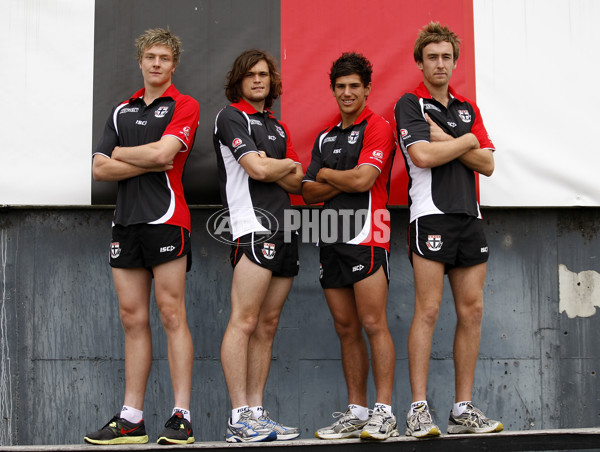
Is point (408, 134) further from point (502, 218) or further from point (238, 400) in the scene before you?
point (238, 400)

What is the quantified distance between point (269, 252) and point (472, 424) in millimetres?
1279

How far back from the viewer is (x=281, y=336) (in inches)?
150

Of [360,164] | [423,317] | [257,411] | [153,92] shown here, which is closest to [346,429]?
[257,411]

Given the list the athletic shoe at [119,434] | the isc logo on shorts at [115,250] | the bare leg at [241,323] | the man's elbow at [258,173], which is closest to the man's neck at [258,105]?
the man's elbow at [258,173]

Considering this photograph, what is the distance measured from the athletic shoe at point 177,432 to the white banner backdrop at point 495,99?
148 cm

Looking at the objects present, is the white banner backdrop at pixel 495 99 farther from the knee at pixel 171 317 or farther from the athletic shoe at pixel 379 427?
the athletic shoe at pixel 379 427

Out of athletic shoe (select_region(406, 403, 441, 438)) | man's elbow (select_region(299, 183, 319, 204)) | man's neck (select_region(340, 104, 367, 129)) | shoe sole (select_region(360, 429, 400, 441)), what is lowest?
shoe sole (select_region(360, 429, 400, 441))

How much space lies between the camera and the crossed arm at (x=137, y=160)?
9.76 ft

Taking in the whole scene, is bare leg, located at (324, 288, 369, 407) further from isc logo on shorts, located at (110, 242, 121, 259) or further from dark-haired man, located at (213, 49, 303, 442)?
isc logo on shorts, located at (110, 242, 121, 259)

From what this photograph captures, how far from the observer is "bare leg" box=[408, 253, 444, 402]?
119 inches

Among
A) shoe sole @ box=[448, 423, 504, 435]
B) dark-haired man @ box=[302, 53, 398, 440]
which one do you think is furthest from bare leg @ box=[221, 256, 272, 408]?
shoe sole @ box=[448, 423, 504, 435]

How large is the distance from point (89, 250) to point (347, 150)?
1733 mm

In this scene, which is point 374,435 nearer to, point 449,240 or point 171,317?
point 449,240

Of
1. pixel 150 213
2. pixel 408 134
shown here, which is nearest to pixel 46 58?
pixel 150 213
